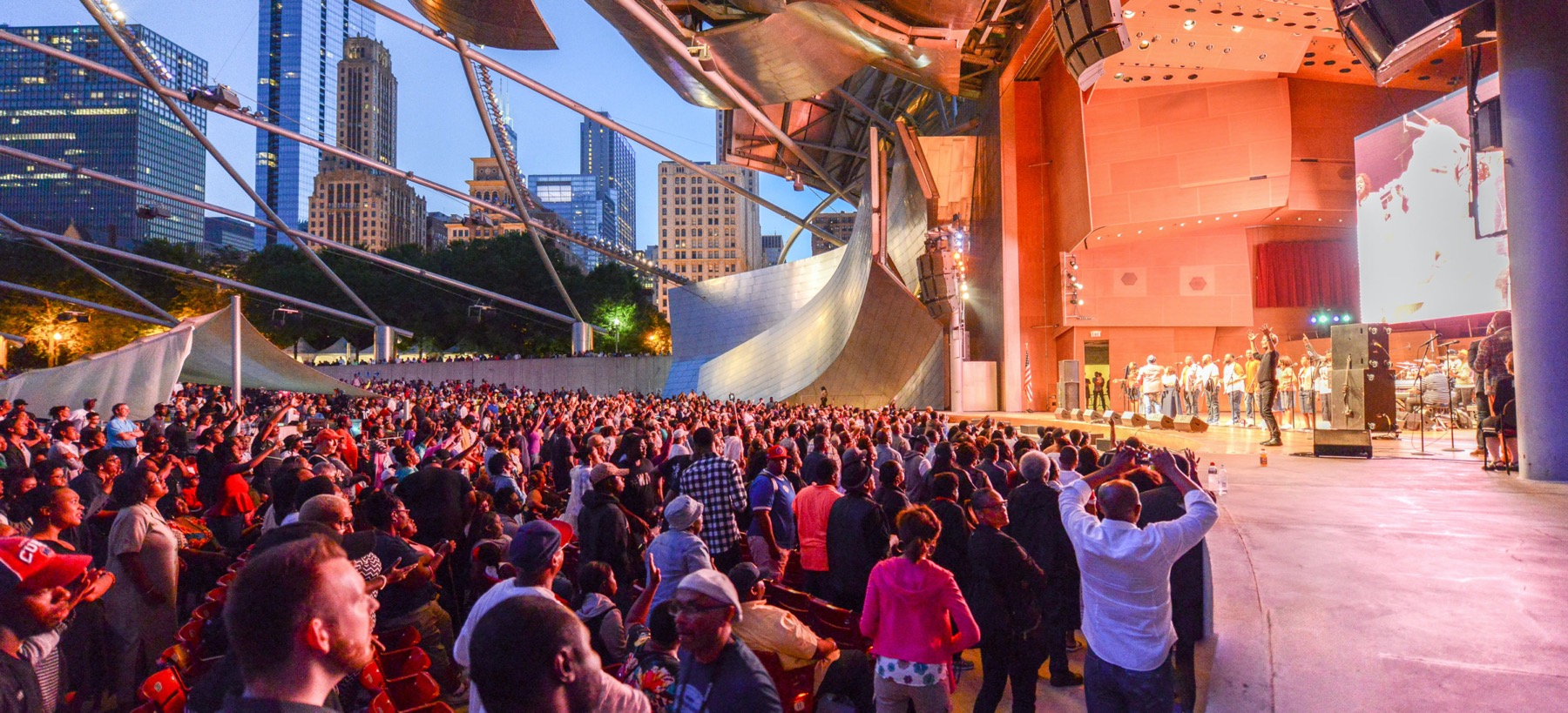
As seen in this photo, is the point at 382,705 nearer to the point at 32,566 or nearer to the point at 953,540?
the point at 32,566

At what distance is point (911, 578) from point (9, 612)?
285 cm

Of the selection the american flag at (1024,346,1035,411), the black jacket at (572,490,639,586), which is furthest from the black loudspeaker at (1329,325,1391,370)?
the black jacket at (572,490,639,586)

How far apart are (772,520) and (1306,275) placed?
23912mm

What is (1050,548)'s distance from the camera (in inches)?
172

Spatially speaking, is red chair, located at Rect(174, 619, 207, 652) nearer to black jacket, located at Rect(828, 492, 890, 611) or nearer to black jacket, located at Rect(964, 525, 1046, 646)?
black jacket, located at Rect(828, 492, 890, 611)

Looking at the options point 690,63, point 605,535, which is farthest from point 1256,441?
point 690,63

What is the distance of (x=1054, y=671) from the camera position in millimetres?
4551

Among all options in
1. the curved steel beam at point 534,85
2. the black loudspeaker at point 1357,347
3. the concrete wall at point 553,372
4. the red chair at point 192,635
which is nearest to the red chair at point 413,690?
the red chair at point 192,635

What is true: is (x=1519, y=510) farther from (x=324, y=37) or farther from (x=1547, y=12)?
(x=324, y=37)

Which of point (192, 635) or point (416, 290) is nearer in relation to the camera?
point (192, 635)

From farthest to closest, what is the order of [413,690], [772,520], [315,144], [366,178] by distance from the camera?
1. [366,178]
2. [315,144]
3. [772,520]
4. [413,690]

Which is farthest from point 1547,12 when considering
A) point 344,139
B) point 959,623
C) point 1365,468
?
point 344,139

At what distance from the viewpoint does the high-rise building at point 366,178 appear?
123m

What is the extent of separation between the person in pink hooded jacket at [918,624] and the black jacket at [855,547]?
3.95 ft
